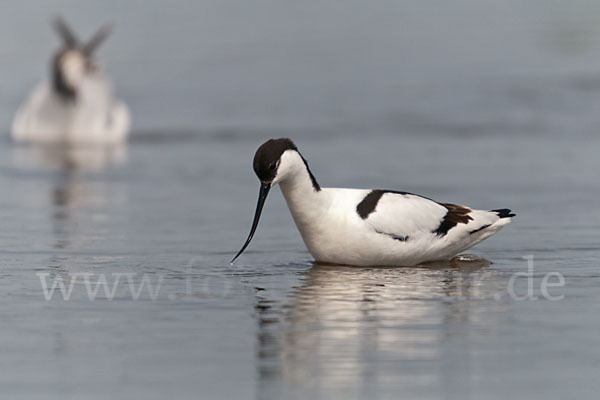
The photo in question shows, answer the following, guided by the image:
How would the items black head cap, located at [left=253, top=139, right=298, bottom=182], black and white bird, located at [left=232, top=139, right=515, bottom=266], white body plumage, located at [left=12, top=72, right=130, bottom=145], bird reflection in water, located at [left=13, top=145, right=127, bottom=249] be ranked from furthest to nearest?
white body plumage, located at [left=12, top=72, right=130, bottom=145]
bird reflection in water, located at [left=13, top=145, right=127, bottom=249]
black and white bird, located at [left=232, top=139, right=515, bottom=266]
black head cap, located at [left=253, top=139, right=298, bottom=182]

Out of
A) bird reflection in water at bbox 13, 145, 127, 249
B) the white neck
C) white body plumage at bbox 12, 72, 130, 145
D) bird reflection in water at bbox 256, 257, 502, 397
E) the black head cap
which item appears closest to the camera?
bird reflection in water at bbox 256, 257, 502, 397

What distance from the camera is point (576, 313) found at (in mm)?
7516

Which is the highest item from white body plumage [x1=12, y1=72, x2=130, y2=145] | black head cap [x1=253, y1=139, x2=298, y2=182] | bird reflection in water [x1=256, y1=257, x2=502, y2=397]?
white body plumage [x1=12, y1=72, x2=130, y2=145]

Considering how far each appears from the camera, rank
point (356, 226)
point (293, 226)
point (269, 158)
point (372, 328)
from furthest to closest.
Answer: point (293, 226)
point (356, 226)
point (269, 158)
point (372, 328)

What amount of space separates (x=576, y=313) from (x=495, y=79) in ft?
50.9

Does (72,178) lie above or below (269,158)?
above

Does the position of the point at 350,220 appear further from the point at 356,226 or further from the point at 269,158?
the point at 269,158

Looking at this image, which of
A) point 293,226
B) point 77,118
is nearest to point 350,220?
point 293,226

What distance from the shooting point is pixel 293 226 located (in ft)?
37.0

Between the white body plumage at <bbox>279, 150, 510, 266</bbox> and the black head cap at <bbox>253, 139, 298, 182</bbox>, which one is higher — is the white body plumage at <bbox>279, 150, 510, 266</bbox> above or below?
below

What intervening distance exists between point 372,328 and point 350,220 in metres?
1.96

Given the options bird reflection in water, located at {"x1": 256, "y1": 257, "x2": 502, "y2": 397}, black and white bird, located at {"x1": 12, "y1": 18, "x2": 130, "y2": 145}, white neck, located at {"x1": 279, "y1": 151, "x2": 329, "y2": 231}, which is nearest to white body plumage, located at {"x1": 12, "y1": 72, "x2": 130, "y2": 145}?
black and white bird, located at {"x1": 12, "y1": 18, "x2": 130, "y2": 145}

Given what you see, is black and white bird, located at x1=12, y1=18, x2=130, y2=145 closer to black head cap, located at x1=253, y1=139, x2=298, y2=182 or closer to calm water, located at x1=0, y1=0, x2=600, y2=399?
calm water, located at x1=0, y1=0, x2=600, y2=399

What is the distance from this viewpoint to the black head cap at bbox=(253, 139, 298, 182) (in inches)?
345
